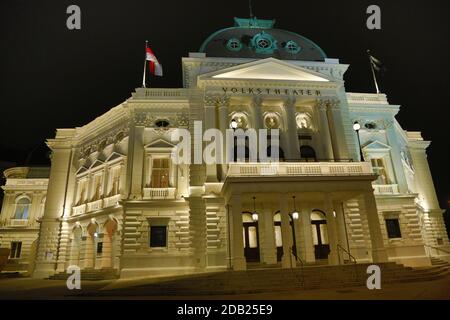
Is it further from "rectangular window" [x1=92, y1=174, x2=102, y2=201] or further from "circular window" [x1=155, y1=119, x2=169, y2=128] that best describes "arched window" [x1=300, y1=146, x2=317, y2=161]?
"rectangular window" [x1=92, y1=174, x2=102, y2=201]

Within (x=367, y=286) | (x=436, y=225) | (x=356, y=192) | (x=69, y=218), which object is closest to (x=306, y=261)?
(x=356, y=192)

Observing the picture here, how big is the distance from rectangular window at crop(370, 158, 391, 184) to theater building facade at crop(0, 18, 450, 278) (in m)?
0.09

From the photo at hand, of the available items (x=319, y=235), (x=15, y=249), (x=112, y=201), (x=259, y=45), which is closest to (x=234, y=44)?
(x=259, y=45)

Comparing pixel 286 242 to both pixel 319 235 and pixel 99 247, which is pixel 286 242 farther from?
pixel 99 247

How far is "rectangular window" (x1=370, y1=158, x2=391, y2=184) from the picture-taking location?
25.1 meters

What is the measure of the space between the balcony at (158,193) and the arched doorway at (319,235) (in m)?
10.2

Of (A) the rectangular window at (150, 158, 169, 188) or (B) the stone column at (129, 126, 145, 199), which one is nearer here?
(B) the stone column at (129, 126, 145, 199)

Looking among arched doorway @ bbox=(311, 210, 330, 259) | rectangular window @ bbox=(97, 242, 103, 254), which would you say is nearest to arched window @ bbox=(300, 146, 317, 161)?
arched doorway @ bbox=(311, 210, 330, 259)

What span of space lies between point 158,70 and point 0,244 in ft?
90.9

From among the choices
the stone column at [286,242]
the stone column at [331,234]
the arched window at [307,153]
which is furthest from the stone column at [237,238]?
the arched window at [307,153]

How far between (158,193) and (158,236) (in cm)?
302

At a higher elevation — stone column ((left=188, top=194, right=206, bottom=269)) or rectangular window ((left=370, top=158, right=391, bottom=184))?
rectangular window ((left=370, top=158, right=391, bottom=184))

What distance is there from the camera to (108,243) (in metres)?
24.5

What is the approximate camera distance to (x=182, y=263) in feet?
69.4
